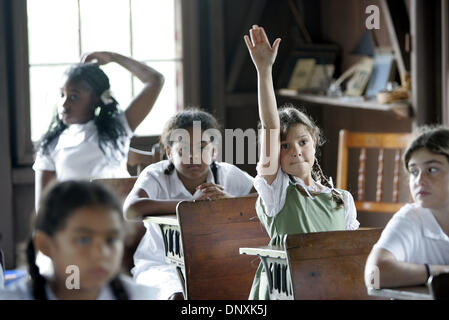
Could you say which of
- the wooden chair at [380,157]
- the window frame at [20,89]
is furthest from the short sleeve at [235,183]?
the window frame at [20,89]

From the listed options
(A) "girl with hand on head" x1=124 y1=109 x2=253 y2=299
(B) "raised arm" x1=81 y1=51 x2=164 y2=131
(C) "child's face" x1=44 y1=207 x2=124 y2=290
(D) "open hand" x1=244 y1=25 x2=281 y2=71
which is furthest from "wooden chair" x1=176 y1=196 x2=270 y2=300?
(C) "child's face" x1=44 y1=207 x2=124 y2=290

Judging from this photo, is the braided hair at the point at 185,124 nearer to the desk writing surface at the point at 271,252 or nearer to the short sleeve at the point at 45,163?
the short sleeve at the point at 45,163

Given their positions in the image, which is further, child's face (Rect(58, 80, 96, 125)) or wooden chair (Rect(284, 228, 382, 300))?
child's face (Rect(58, 80, 96, 125))

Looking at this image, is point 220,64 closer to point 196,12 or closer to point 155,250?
point 196,12

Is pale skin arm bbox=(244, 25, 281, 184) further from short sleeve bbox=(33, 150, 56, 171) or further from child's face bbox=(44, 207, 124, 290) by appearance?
short sleeve bbox=(33, 150, 56, 171)

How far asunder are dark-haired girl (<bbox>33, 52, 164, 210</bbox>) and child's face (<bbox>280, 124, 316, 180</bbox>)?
1.26 metres

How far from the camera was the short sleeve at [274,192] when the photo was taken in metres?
2.90

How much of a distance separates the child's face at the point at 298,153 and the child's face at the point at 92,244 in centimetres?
107

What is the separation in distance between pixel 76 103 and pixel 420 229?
6.60 ft

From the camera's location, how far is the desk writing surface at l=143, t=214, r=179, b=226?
334cm

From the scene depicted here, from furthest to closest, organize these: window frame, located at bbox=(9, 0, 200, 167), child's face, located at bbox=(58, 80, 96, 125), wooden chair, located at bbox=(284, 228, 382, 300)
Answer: window frame, located at bbox=(9, 0, 200, 167) < child's face, located at bbox=(58, 80, 96, 125) < wooden chair, located at bbox=(284, 228, 382, 300)

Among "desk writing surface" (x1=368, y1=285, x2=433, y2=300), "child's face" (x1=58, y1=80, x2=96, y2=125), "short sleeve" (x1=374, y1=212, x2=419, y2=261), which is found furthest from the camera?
"child's face" (x1=58, y1=80, x2=96, y2=125)

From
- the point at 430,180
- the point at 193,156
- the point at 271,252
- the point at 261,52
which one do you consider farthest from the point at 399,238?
the point at 193,156

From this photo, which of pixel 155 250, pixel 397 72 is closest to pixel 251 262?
pixel 155 250
